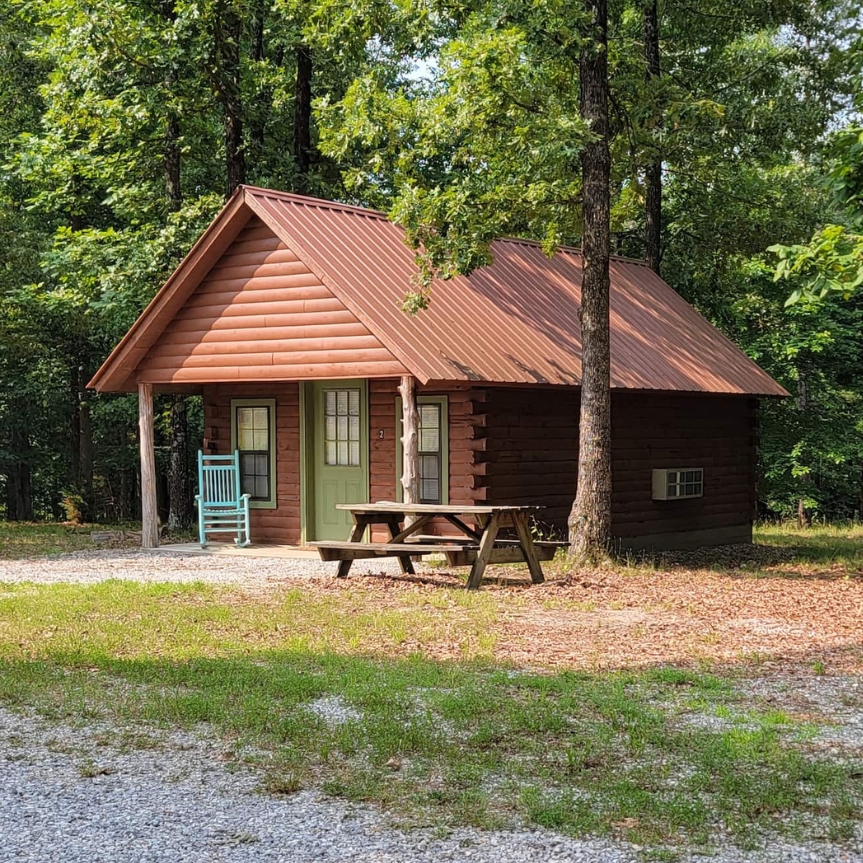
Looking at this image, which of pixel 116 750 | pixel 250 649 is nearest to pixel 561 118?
pixel 250 649

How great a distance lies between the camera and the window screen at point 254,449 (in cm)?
1895

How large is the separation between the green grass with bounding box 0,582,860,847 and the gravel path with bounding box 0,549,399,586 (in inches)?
131

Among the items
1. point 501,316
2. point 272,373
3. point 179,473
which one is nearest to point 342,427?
point 272,373

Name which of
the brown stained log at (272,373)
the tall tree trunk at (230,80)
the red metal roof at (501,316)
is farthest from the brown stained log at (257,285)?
the tall tree trunk at (230,80)

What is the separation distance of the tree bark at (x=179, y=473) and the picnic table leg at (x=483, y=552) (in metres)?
10.6

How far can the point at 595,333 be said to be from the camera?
1535cm

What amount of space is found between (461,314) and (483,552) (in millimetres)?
5170

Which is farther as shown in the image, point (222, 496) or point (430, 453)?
point (222, 496)

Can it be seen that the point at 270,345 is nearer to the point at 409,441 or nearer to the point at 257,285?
the point at 257,285

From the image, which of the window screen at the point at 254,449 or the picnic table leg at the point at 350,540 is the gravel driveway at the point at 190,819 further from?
the window screen at the point at 254,449

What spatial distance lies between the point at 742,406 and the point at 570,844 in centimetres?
1837

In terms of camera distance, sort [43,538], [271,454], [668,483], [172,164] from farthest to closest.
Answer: [172,164] < [43,538] < [668,483] < [271,454]

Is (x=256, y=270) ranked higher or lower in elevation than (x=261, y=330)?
higher

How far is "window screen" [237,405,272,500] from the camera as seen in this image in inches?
746
